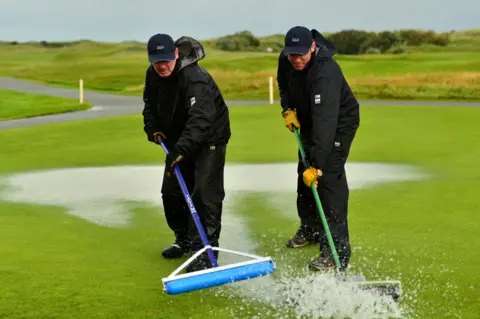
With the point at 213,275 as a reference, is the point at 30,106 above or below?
below

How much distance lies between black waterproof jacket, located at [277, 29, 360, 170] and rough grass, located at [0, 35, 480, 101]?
2732 cm

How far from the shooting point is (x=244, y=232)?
7961mm

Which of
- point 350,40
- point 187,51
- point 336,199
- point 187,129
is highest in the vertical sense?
point 187,51

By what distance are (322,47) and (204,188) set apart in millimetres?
1427

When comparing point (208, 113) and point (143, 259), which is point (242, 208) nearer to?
point (143, 259)

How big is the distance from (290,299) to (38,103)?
29.3 metres

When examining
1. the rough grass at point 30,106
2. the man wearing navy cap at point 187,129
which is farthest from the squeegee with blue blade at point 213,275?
the rough grass at point 30,106

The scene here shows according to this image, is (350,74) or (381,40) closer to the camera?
(350,74)

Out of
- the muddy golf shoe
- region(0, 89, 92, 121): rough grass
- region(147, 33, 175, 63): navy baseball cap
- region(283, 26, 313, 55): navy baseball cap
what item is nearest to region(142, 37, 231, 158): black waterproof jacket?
region(147, 33, 175, 63): navy baseball cap

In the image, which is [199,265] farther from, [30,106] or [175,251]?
[30,106]

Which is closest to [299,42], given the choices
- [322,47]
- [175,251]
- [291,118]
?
[322,47]

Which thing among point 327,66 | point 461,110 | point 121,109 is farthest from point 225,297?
point 121,109

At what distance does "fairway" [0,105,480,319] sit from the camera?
5504 mm

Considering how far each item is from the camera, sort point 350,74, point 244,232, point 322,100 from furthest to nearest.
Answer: point 350,74, point 244,232, point 322,100
